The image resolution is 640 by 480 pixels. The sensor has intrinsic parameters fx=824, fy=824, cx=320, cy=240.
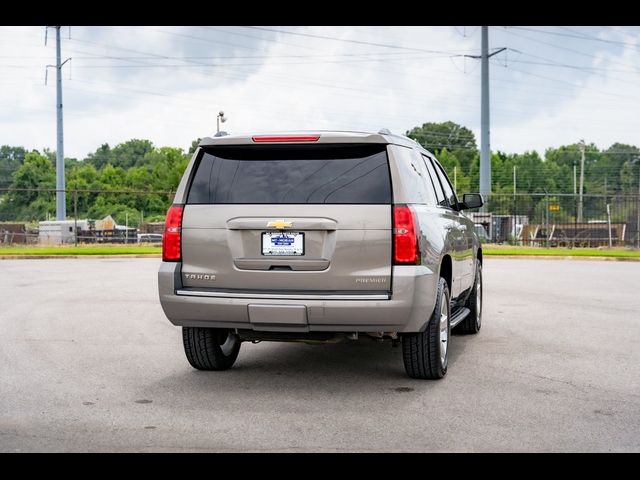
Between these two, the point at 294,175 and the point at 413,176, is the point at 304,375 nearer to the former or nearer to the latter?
the point at 294,175

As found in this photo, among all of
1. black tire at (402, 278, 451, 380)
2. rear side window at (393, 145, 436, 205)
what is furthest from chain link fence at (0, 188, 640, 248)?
black tire at (402, 278, 451, 380)

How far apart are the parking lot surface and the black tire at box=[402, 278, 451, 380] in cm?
11

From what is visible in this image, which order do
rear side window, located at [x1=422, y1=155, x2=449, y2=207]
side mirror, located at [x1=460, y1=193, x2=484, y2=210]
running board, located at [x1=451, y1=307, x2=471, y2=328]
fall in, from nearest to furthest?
running board, located at [x1=451, y1=307, x2=471, y2=328], rear side window, located at [x1=422, y1=155, x2=449, y2=207], side mirror, located at [x1=460, y1=193, x2=484, y2=210]

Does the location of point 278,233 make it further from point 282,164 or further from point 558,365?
point 558,365

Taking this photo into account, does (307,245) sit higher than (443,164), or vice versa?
(443,164)

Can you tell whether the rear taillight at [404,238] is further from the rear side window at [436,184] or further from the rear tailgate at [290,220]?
the rear side window at [436,184]

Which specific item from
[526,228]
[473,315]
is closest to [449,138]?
[526,228]

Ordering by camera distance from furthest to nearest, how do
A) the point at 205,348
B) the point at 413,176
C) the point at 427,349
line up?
the point at 205,348 < the point at 413,176 < the point at 427,349

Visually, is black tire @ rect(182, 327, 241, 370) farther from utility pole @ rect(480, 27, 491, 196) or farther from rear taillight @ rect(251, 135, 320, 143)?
utility pole @ rect(480, 27, 491, 196)

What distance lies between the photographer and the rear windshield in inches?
254

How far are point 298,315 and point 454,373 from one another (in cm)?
185

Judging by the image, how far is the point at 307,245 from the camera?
20.9 feet

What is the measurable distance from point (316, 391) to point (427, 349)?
0.99 m
